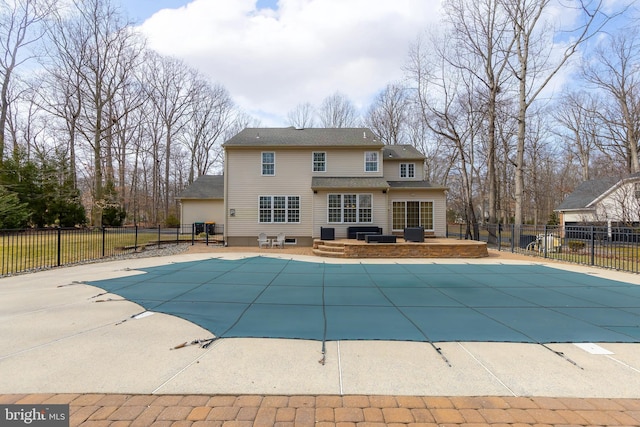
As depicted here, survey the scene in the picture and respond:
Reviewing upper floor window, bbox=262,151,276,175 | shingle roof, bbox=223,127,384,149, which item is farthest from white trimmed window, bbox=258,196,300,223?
shingle roof, bbox=223,127,384,149

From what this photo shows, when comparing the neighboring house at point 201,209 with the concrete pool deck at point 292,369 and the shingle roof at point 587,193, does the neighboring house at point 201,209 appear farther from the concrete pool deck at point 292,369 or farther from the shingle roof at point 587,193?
the shingle roof at point 587,193

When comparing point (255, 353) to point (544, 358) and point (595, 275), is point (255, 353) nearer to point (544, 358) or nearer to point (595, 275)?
point (544, 358)

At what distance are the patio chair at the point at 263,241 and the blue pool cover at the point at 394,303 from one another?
6.78 meters

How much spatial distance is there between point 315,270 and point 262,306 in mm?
4093

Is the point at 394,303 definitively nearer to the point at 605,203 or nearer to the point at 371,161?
the point at 371,161

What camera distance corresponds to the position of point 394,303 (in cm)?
564

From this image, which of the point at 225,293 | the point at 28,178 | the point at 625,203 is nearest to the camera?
the point at 225,293

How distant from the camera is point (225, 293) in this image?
20.7ft

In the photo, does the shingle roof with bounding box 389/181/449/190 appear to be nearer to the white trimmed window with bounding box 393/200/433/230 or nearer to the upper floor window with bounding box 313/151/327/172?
the white trimmed window with bounding box 393/200/433/230

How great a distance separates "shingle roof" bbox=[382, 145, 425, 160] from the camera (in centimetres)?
1939

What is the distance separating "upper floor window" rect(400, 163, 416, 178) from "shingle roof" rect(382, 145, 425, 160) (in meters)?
0.52

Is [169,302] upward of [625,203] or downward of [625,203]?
downward

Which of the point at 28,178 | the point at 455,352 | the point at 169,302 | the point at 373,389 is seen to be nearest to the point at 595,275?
the point at 455,352

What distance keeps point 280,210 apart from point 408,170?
915 cm
